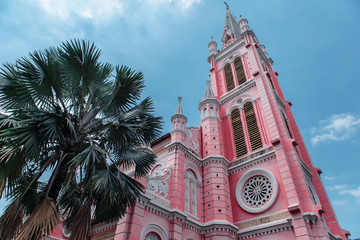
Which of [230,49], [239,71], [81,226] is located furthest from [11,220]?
[230,49]

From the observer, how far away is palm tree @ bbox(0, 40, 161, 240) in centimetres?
641

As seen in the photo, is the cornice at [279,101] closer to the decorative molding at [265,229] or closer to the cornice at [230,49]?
the cornice at [230,49]

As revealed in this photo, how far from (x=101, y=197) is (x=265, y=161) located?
1147 cm

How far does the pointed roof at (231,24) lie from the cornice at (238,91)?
11378 mm

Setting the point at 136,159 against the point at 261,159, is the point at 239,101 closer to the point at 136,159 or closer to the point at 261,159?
the point at 261,159

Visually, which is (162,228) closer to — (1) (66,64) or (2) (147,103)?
(2) (147,103)

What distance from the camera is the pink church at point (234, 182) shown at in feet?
38.0

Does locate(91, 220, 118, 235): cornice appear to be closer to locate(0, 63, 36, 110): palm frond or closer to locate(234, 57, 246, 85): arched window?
locate(0, 63, 36, 110): palm frond

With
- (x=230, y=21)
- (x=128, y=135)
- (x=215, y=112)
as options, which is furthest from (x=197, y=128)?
(x=230, y=21)

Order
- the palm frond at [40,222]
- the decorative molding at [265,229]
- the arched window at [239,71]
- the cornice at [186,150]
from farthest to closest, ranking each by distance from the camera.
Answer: the arched window at [239,71]
the cornice at [186,150]
the decorative molding at [265,229]
the palm frond at [40,222]

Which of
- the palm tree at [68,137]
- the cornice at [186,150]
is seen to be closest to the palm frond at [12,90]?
A: the palm tree at [68,137]

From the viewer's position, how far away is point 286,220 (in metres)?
12.3

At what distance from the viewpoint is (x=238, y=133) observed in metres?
19.0

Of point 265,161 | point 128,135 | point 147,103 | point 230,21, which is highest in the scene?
point 230,21
